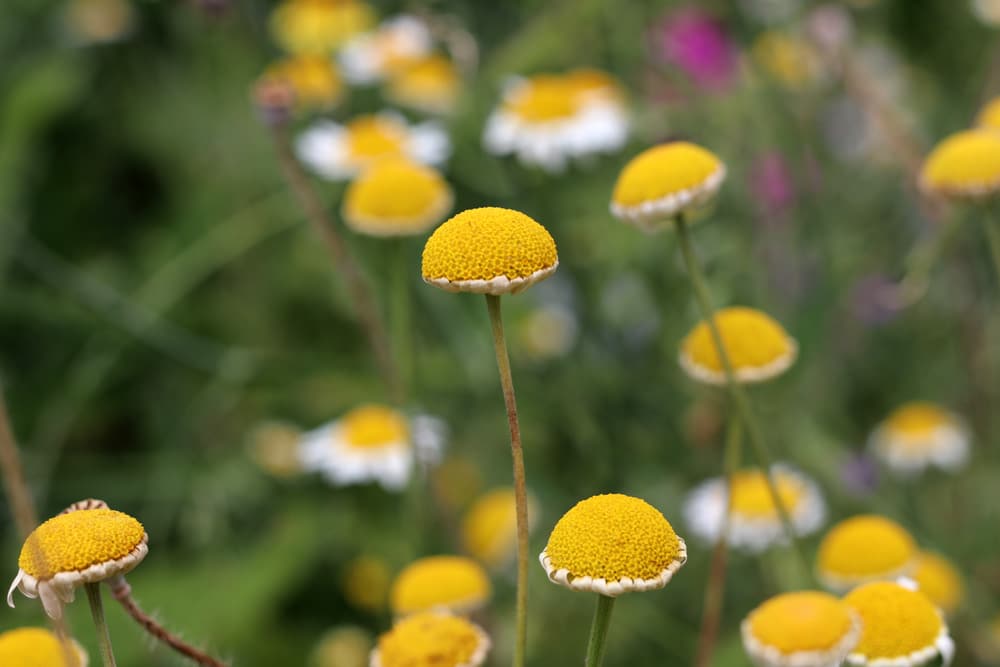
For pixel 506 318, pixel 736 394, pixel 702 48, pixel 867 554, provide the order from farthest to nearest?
pixel 702 48 → pixel 506 318 → pixel 867 554 → pixel 736 394

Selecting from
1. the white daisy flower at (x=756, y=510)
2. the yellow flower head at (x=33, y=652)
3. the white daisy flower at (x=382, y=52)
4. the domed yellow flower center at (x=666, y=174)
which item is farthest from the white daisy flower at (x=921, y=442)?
the yellow flower head at (x=33, y=652)

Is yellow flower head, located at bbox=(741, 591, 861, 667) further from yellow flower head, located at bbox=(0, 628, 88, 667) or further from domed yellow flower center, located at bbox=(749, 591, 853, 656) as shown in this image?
yellow flower head, located at bbox=(0, 628, 88, 667)

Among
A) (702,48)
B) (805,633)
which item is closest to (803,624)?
(805,633)

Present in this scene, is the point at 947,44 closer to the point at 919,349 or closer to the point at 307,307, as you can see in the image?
the point at 919,349

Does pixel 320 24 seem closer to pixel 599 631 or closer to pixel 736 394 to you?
pixel 736 394

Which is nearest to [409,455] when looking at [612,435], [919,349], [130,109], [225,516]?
[612,435]

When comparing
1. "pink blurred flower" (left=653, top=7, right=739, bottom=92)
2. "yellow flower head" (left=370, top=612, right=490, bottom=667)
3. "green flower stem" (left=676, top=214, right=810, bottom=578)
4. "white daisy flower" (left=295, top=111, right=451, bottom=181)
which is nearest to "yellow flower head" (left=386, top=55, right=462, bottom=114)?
"white daisy flower" (left=295, top=111, right=451, bottom=181)
